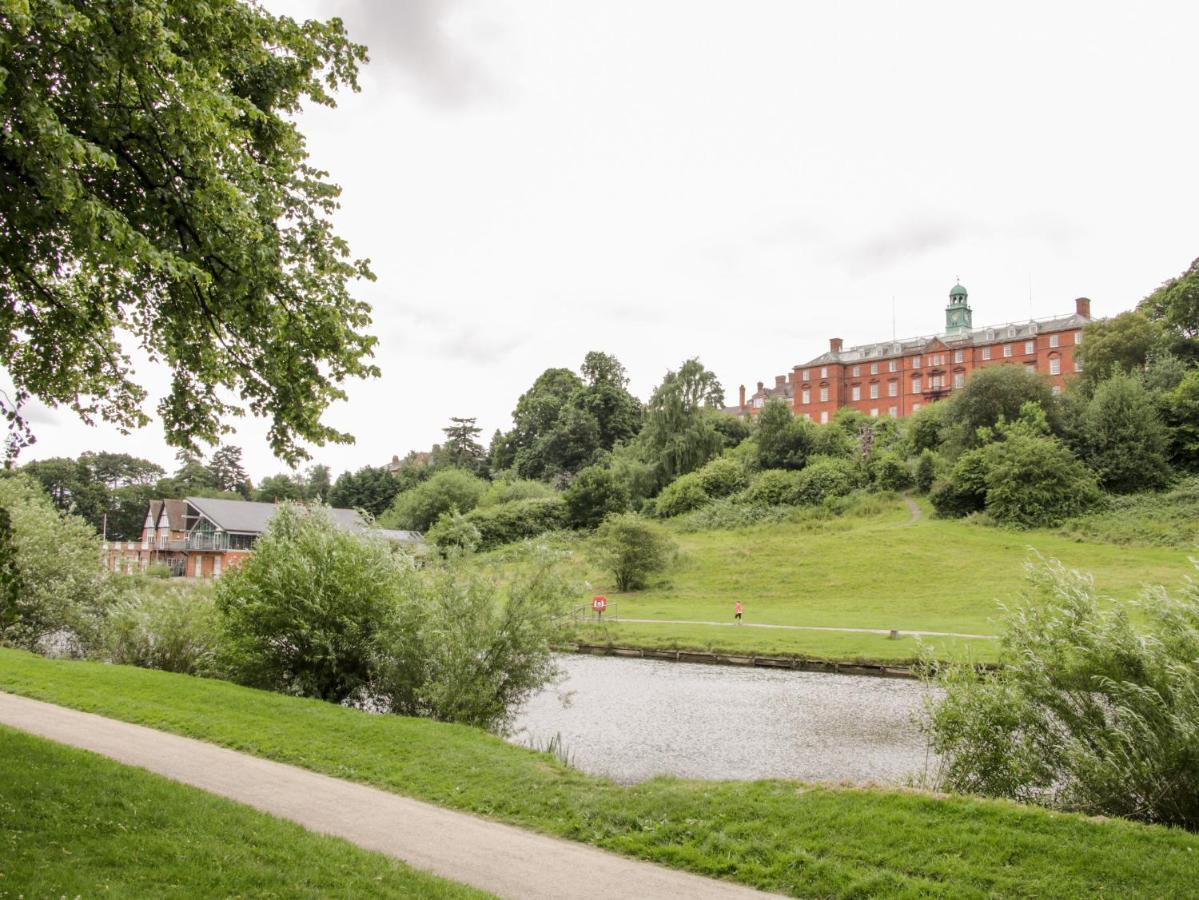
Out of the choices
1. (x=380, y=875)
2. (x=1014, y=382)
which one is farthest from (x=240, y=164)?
(x=1014, y=382)

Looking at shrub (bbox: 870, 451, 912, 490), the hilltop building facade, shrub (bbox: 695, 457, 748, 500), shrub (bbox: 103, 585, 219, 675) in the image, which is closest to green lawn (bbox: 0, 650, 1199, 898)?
shrub (bbox: 103, 585, 219, 675)

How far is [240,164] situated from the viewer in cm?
809

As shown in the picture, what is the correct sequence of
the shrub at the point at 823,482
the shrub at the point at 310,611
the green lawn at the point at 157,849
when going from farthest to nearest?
the shrub at the point at 823,482 < the shrub at the point at 310,611 < the green lawn at the point at 157,849

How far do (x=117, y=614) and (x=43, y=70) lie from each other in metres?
16.0

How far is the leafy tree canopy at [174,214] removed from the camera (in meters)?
6.63

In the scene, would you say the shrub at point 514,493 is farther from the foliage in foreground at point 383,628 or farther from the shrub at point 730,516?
the foliage in foreground at point 383,628

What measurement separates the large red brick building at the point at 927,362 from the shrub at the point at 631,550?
37.9 meters

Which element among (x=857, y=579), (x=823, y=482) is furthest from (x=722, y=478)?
(x=857, y=579)

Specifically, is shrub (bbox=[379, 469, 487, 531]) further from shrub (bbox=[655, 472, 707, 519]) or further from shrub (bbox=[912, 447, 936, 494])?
shrub (bbox=[912, 447, 936, 494])

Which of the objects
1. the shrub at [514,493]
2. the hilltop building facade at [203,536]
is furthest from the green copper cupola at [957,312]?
the hilltop building facade at [203,536]

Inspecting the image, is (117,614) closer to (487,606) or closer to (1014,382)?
(487,606)

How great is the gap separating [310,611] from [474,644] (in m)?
3.88

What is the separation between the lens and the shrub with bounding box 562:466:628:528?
227 ft

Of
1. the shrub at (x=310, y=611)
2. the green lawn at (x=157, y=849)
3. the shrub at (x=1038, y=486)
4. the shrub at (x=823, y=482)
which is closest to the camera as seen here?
the green lawn at (x=157, y=849)
